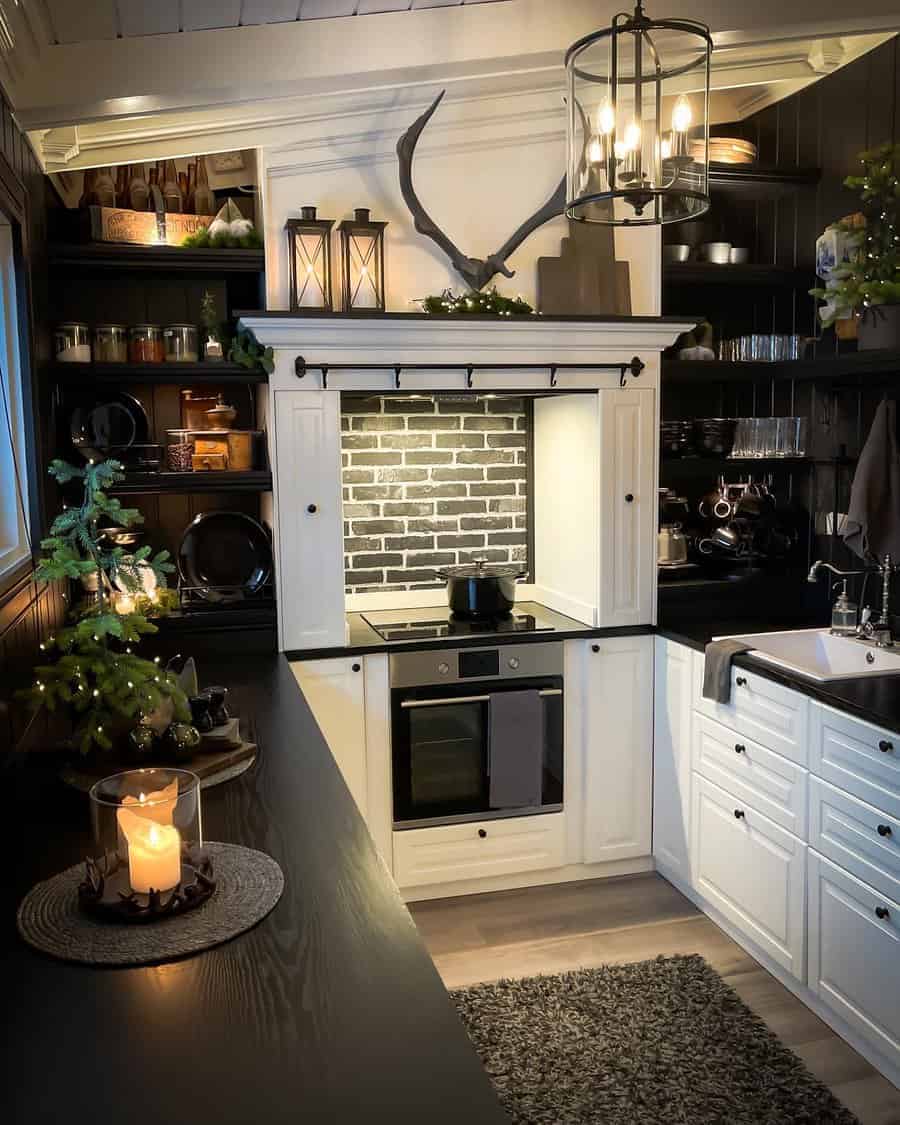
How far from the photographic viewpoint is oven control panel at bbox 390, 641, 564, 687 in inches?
142

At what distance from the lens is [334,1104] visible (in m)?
1.05

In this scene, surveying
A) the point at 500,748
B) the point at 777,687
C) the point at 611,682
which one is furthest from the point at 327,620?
the point at 777,687

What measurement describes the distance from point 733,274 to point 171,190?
6.75 ft

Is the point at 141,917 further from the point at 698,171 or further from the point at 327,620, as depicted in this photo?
the point at 327,620

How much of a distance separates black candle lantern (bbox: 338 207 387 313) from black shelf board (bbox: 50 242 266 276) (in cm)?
28

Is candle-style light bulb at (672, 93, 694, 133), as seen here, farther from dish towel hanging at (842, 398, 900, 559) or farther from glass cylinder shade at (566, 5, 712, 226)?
dish towel hanging at (842, 398, 900, 559)

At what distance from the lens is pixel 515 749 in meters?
3.71

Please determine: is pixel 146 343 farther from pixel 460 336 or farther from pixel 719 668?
pixel 719 668

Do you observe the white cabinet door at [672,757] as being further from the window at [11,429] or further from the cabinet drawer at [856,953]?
the window at [11,429]

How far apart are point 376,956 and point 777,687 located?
77.1 inches

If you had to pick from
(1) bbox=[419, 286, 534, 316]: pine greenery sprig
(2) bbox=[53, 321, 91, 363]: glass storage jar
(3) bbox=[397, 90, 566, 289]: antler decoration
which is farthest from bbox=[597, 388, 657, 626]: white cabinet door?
(2) bbox=[53, 321, 91, 363]: glass storage jar

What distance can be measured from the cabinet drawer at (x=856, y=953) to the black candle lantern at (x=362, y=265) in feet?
7.27

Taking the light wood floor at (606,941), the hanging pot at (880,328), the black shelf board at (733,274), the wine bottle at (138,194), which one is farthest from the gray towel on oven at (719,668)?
the wine bottle at (138,194)

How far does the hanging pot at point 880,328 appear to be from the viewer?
324cm
